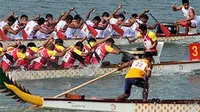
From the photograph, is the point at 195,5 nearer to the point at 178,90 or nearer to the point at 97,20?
the point at 97,20

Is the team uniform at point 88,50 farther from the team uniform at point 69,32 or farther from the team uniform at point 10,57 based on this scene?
the team uniform at point 69,32

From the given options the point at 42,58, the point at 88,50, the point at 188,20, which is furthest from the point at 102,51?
the point at 188,20

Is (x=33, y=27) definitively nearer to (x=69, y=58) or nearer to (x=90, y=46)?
(x=90, y=46)

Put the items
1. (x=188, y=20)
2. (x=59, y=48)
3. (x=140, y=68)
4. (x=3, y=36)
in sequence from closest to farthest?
(x=140, y=68) → (x=59, y=48) → (x=3, y=36) → (x=188, y=20)

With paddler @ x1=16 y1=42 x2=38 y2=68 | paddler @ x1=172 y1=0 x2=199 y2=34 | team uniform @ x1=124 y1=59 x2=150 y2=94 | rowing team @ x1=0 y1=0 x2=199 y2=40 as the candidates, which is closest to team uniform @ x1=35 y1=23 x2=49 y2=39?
rowing team @ x1=0 y1=0 x2=199 y2=40

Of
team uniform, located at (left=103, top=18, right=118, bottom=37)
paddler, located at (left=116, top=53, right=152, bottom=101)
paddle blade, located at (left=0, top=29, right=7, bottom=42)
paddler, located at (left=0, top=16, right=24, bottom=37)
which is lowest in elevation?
team uniform, located at (left=103, top=18, right=118, bottom=37)

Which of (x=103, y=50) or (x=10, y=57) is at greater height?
(x=10, y=57)

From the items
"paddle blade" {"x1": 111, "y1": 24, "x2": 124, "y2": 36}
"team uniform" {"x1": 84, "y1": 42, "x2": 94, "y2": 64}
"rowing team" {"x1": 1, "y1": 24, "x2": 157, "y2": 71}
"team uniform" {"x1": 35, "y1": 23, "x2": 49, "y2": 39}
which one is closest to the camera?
"rowing team" {"x1": 1, "y1": 24, "x2": 157, "y2": 71}

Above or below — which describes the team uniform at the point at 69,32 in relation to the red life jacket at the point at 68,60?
below

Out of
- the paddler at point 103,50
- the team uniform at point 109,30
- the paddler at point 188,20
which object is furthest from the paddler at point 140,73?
the paddler at point 188,20

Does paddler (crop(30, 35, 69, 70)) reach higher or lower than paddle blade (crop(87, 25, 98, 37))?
higher

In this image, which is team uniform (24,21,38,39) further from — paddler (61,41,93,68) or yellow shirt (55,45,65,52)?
paddler (61,41,93,68)

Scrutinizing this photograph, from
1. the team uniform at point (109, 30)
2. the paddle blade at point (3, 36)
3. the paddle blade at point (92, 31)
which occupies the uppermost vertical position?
the paddle blade at point (3, 36)

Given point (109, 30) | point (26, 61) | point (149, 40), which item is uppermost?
point (26, 61)
